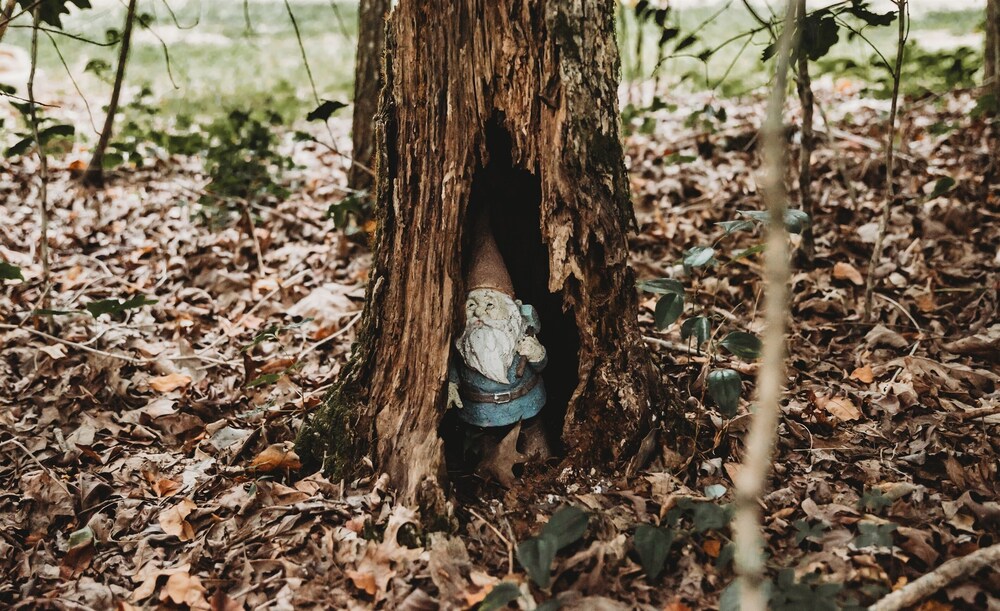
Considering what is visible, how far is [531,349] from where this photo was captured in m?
2.61

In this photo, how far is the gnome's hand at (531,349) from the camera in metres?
2.60

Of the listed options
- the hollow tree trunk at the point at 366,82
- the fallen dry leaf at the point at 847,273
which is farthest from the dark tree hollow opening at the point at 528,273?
the hollow tree trunk at the point at 366,82

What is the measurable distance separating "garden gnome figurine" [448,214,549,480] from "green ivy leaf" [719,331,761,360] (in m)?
0.67

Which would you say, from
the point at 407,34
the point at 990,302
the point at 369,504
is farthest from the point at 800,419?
the point at 407,34

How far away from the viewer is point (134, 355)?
3.55m

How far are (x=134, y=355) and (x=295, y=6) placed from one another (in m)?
12.4

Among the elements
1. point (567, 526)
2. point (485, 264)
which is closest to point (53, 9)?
point (485, 264)

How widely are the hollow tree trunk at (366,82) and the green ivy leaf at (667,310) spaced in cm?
269

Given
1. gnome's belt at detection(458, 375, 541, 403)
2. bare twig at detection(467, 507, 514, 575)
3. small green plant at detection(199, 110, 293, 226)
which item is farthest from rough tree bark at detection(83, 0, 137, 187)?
bare twig at detection(467, 507, 514, 575)

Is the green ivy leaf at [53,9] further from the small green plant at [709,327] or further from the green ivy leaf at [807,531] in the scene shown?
the green ivy leaf at [807,531]

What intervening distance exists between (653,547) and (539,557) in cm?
33

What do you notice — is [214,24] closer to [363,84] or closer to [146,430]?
[363,84]

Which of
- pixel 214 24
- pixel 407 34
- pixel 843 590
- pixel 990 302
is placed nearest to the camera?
pixel 843 590

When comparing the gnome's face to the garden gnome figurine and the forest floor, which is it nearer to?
Result: the garden gnome figurine
